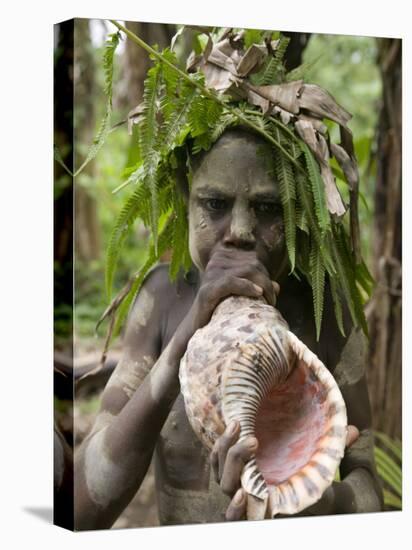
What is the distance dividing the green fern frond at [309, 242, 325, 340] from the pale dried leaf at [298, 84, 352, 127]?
0.54m

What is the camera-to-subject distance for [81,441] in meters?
4.43

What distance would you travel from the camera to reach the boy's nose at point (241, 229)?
4.12 metres

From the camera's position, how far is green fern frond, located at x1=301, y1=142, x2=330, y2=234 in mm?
4117

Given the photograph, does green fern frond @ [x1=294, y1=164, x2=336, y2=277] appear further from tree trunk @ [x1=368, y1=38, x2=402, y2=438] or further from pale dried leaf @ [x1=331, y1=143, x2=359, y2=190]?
tree trunk @ [x1=368, y1=38, x2=402, y2=438]

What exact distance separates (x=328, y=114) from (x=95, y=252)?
4693 mm

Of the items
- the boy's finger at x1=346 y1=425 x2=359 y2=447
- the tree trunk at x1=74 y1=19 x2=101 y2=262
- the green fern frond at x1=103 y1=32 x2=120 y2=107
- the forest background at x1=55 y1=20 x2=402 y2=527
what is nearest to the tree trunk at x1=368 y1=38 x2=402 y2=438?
the forest background at x1=55 y1=20 x2=402 y2=527

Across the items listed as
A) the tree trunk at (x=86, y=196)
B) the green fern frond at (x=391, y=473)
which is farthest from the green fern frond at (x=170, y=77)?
the tree trunk at (x=86, y=196)

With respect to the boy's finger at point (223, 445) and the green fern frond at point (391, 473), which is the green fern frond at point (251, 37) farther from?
the green fern frond at point (391, 473)

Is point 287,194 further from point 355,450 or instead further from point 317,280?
point 355,450

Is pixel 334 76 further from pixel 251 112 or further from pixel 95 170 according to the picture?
pixel 251 112

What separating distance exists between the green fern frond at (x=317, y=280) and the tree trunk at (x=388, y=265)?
1.57 meters

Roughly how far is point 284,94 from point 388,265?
178 centimetres

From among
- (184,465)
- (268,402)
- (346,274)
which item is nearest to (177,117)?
(346,274)

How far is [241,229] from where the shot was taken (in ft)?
13.5
